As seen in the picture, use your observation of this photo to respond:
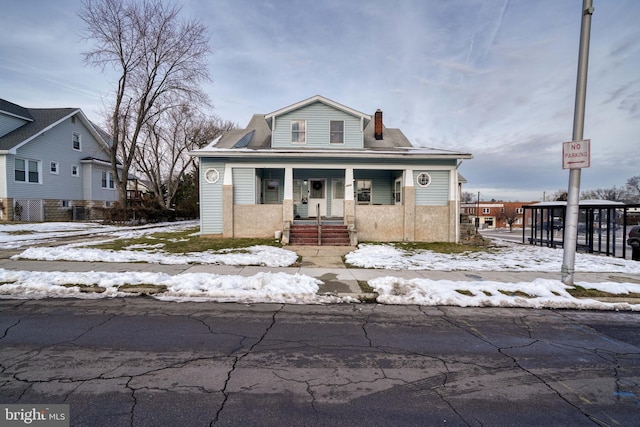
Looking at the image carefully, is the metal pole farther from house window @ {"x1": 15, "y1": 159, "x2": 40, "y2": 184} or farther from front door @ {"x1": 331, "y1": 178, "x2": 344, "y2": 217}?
house window @ {"x1": 15, "y1": 159, "x2": 40, "y2": 184}

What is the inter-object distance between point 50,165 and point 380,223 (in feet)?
95.2

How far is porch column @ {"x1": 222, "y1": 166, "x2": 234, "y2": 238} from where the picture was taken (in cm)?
1510

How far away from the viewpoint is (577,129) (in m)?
6.99

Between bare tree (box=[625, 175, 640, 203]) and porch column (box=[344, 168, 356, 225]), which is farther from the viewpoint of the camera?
bare tree (box=[625, 175, 640, 203])

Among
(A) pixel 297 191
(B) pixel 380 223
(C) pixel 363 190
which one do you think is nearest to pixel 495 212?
(C) pixel 363 190

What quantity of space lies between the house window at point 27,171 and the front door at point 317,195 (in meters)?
23.6

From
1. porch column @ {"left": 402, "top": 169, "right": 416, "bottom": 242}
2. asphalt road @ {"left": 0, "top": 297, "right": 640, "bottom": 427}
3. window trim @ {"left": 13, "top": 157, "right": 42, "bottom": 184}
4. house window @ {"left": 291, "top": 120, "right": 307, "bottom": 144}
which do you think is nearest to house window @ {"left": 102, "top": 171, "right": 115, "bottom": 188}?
window trim @ {"left": 13, "top": 157, "right": 42, "bottom": 184}

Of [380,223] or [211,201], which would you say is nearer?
[380,223]

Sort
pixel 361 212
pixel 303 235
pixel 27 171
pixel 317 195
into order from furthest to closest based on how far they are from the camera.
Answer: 1. pixel 27 171
2. pixel 317 195
3. pixel 361 212
4. pixel 303 235

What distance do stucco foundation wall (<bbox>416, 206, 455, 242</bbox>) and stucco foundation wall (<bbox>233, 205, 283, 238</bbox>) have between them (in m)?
7.20

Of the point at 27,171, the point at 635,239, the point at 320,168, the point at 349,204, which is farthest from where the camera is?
the point at 27,171

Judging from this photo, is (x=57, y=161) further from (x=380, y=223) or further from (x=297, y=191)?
(x=380, y=223)

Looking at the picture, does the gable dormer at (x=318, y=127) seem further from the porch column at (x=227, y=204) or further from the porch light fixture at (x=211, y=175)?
the porch light fixture at (x=211, y=175)

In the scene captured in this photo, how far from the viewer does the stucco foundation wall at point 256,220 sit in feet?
49.9
